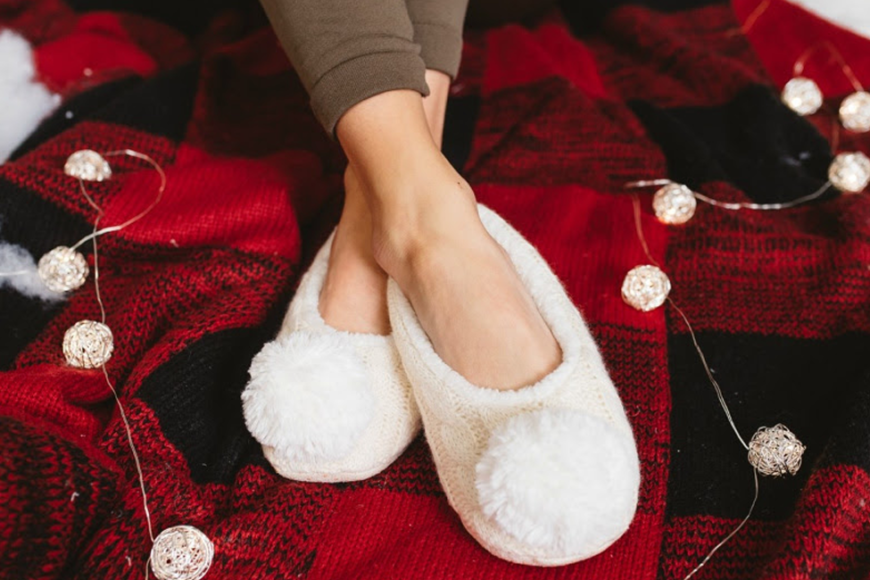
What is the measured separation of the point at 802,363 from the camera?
2.23 feet

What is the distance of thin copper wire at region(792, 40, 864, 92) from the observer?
107 centimetres

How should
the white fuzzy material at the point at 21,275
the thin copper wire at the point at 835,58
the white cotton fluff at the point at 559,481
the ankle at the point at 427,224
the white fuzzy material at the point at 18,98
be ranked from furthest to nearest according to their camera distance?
the thin copper wire at the point at 835,58 → the white fuzzy material at the point at 18,98 → the white fuzzy material at the point at 21,275 → the ankle at the point at 427,224 → the white cotton fluff at the point at 559,481

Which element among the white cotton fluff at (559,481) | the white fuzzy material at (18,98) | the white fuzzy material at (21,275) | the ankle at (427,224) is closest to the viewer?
the white cotton fluff at (559,481)

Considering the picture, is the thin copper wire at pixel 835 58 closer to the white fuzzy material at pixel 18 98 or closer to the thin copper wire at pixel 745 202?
the thin copper wire at pixel 745 202

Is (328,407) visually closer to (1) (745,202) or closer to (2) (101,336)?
(2) (101,336)

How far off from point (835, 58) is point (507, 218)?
0.61 m

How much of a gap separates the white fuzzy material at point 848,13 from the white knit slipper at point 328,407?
903 mm

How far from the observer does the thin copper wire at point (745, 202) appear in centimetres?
83

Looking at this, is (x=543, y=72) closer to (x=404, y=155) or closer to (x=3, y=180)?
(x=404, y=155)

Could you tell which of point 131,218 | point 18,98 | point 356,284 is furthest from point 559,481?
point 18,98

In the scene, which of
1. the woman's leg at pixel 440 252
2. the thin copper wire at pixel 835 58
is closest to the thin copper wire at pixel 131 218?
the woman's leg at pixel 440 252

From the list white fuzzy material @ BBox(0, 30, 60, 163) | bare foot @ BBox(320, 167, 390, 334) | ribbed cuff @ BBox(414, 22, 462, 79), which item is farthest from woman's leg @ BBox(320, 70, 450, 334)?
white fuzzy material @ BBox(0, 30, 60, 163)

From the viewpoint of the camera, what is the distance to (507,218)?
0.83m

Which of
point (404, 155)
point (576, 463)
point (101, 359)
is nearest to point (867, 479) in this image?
point (576, 463)
